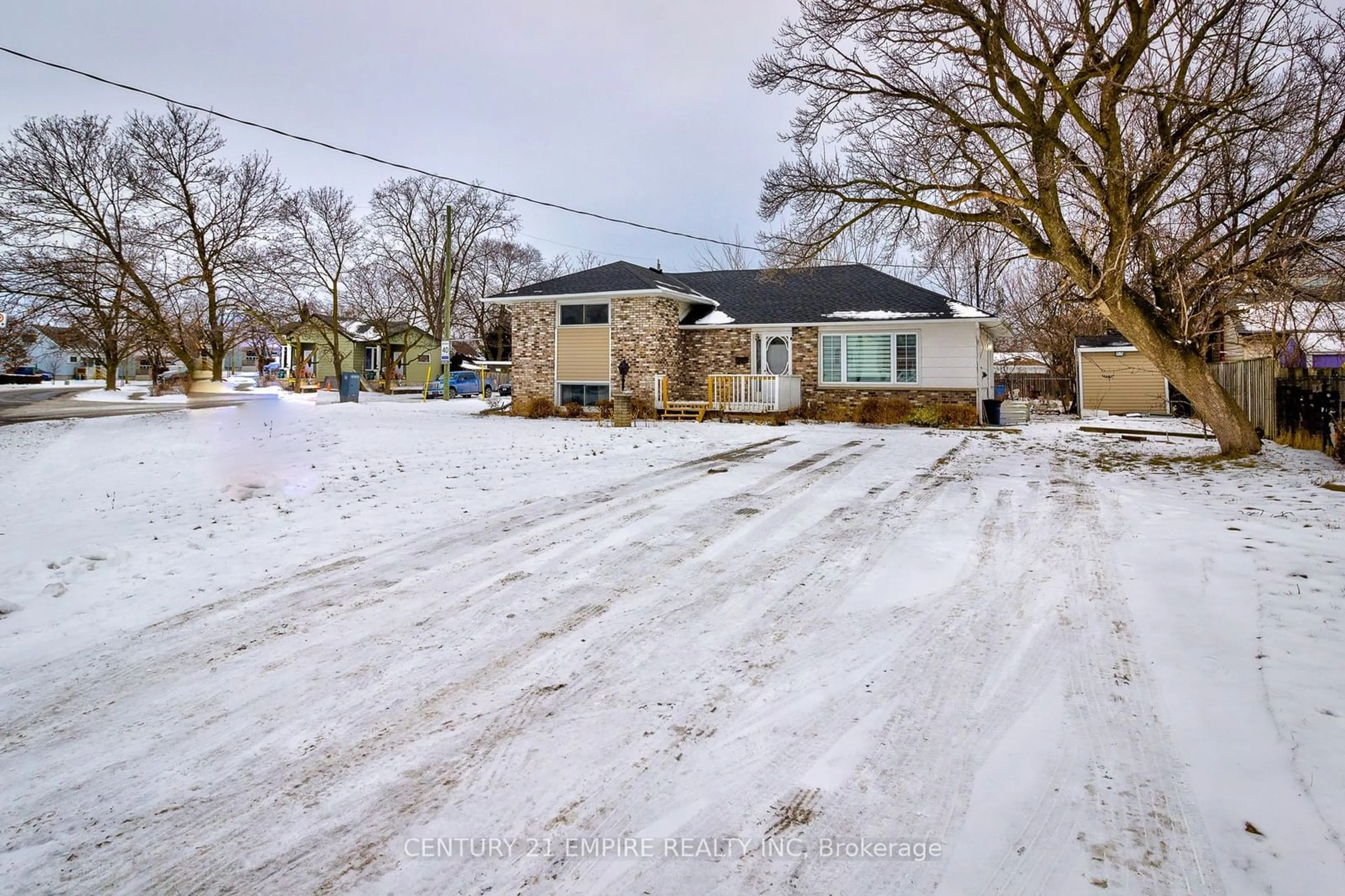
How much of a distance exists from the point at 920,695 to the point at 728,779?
3.47ft

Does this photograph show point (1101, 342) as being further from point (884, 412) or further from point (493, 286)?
point (493, 286)

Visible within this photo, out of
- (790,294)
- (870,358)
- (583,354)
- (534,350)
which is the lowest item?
(870,358)

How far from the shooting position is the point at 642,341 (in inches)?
720

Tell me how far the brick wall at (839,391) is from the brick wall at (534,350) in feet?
23.6

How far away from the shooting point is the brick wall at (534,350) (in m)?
19.5

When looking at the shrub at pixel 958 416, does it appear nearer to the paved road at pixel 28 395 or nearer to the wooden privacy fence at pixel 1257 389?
the wooden privacy fence at pixel 1257 389

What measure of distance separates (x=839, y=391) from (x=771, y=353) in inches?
91.3

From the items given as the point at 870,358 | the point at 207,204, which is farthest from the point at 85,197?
the point at 870,358

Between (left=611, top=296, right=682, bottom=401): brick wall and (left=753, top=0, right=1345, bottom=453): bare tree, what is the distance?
722 cm

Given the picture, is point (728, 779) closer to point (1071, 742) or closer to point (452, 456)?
point (1071, 742)

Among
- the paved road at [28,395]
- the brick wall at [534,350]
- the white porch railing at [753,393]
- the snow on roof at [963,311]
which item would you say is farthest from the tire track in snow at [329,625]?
the paved road at [28,395]

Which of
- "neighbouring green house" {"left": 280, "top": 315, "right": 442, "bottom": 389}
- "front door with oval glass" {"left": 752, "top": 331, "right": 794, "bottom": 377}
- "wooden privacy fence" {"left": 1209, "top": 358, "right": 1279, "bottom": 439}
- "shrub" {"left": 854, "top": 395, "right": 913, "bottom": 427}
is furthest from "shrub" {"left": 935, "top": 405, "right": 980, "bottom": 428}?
"neighbouring green house" {"left": 280, "top": 315, "right": 442, "bottom": 389}

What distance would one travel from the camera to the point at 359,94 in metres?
16.4

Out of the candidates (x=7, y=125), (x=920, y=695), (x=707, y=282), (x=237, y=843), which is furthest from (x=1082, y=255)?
(x=7, y=125)
